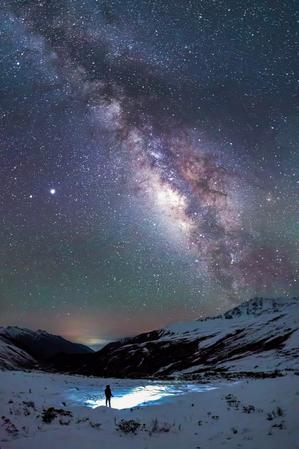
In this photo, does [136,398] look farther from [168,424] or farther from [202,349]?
[202,349]

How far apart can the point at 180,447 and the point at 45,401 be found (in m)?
11.9

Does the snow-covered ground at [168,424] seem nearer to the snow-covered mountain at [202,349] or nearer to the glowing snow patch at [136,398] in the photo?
the glowing snow patch at [136,398]

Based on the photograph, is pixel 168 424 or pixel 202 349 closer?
pixel 168 424

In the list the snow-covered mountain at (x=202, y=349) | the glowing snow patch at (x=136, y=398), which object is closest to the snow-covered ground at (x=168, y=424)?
the glowing snow patch at (x=136, y=398)

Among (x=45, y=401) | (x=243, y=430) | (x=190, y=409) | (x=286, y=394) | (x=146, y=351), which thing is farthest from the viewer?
(x=146, y=351)

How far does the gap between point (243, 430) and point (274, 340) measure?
10968 centimetres

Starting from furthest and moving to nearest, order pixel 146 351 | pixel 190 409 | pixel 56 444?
pixel 146 351 < pixel 190 409 < pixel 56 444

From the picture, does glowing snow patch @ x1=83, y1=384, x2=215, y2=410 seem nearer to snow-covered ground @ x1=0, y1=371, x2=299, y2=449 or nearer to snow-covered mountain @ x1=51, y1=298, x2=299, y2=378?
snow-covered ground @ x1=0, y1=371, x2=299, y2=449

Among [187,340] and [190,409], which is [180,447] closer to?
[190,409]

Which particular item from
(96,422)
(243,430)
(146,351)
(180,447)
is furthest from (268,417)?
(146,351)

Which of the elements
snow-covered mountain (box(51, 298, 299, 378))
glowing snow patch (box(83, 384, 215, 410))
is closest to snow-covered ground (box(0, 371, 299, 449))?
glowing snow patch (box(83, 384, 215, 410))

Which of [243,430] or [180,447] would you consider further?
[243,430]

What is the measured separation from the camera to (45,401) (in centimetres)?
2141

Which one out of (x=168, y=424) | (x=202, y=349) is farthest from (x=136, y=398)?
(x=202, y=349)
